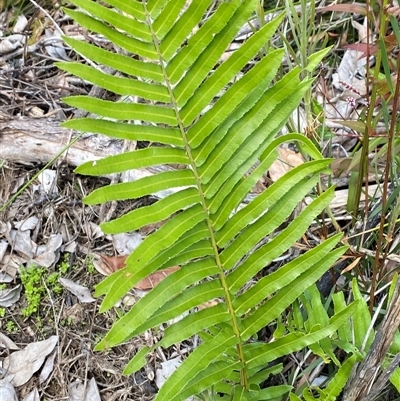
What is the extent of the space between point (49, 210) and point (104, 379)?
676 mm

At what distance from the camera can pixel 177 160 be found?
4.32 ft

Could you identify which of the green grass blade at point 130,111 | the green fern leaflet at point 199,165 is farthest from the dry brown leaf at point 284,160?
the green grass blade at point 130,111

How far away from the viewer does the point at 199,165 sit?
1.32 meters

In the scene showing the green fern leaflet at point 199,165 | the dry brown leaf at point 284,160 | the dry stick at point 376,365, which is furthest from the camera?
the dry brown leaf at point 284,160

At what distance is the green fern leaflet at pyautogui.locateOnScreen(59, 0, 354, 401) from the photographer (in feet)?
4.03

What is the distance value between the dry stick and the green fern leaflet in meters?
0.13

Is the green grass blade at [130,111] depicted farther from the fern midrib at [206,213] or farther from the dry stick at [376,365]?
the dry stick at [376,365]

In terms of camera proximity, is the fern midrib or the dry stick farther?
the fern midrib

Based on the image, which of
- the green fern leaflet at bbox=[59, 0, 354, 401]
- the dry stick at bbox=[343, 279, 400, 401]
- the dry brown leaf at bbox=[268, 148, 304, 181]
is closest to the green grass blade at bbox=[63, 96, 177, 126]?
the green fern leaflet at bbox=[59, 0, 354, 401]

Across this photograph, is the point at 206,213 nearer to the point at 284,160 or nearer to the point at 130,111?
the point at 130,111

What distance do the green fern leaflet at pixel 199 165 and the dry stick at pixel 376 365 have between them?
0.13 meters

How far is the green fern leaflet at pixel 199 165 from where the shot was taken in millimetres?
1229

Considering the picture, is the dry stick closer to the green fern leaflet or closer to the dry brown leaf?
the green fern leaflet

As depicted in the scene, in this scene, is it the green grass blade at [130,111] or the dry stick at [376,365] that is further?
the green grass blade at [130,111]
